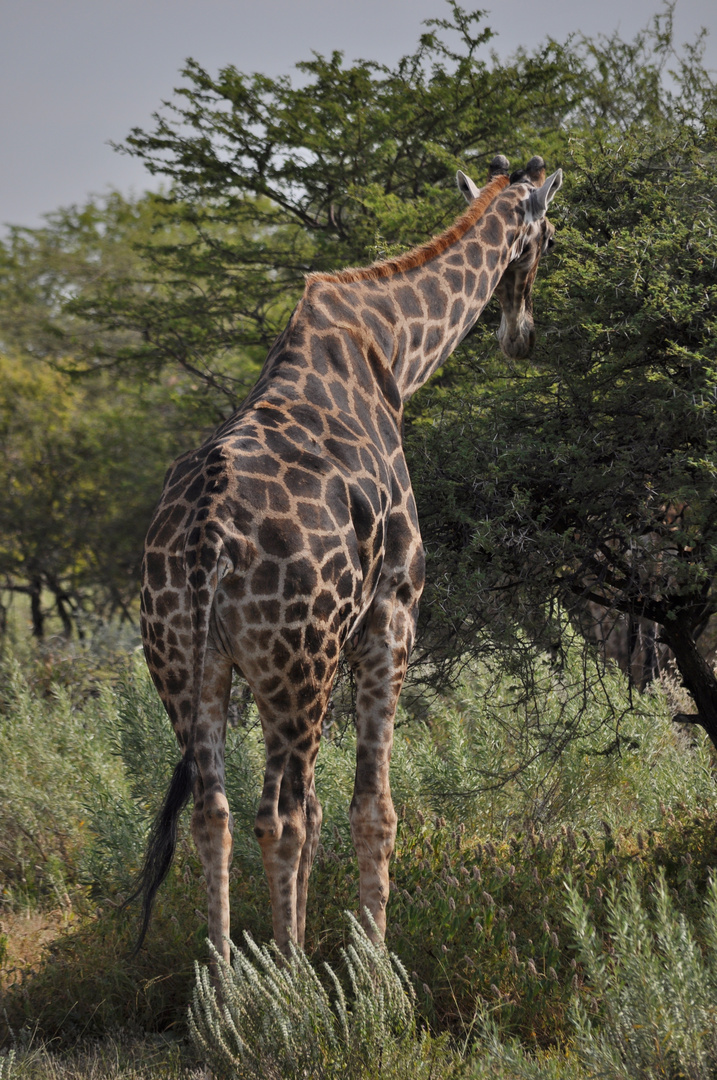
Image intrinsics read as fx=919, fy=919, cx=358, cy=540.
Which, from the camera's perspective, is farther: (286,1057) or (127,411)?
(127,411)

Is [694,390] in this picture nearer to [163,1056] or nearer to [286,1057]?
[286,1057]

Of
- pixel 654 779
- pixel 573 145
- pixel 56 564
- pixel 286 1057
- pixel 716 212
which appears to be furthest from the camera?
pixel 56 564

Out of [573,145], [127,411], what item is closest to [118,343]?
[127,411]

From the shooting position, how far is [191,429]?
16.5m

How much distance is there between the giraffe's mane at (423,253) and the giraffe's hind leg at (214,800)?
205 cm

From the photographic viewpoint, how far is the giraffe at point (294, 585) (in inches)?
133

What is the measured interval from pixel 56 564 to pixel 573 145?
40.2 feet

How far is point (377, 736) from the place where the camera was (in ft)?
13.3

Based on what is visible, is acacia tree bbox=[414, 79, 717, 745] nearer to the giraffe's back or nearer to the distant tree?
the giraffe's back

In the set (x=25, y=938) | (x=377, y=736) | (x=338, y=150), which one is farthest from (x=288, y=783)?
(x=338, y=150)

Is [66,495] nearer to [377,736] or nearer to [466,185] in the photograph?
[466,185]

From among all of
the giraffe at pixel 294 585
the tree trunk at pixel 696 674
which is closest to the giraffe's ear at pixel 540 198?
the giraffe at pixel 294 585

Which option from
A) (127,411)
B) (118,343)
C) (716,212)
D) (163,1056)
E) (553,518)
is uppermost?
(118,343)

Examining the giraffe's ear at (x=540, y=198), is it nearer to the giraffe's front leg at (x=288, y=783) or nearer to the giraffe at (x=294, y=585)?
the giraffe at (x=294, y=585)
